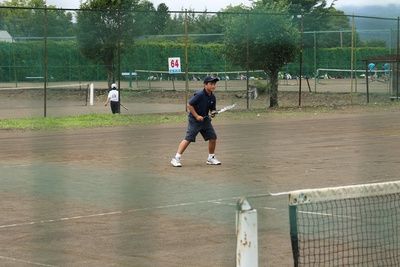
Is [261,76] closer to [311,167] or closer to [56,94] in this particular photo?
[56,94]

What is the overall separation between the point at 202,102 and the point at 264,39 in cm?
1642

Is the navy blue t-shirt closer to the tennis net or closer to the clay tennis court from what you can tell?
the clay tennis court

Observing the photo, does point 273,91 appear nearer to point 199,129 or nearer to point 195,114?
point 199,129

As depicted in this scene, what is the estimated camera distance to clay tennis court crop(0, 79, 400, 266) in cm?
802

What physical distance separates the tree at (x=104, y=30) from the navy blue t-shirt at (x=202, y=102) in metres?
21.3

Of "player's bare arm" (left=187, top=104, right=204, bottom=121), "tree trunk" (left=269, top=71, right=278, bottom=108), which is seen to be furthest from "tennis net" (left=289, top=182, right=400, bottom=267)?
"tree trunk" (left=269, top=71, right=278, bottom=108)

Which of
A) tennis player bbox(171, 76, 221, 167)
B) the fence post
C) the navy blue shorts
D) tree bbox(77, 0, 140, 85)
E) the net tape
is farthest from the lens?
tree bbox(77, 0, 140, 85)

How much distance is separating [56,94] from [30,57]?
3627mm

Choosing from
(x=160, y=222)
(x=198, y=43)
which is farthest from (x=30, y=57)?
(x=160, y=222)

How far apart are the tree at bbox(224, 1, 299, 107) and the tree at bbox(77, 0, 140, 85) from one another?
627 centimetres

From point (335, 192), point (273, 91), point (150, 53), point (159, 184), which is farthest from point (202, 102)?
point (150, 53)

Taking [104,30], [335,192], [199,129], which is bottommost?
[199,129]

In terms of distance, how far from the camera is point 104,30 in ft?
123

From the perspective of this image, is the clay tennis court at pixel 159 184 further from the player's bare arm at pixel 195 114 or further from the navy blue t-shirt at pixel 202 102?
the navy blue t-shirt at pixel 202 102
